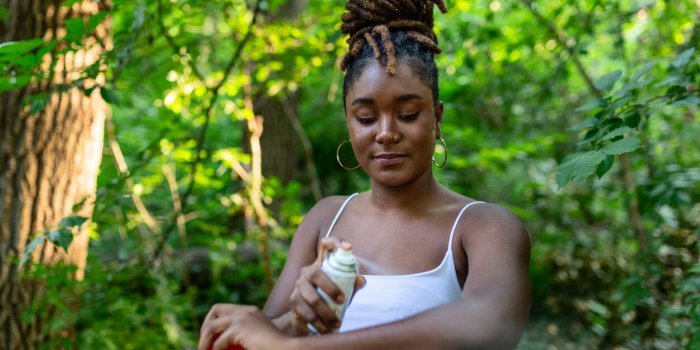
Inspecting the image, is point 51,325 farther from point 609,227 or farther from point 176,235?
point 609,227

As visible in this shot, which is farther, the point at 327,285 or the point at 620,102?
the point at 620,102

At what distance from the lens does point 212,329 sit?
156 cm

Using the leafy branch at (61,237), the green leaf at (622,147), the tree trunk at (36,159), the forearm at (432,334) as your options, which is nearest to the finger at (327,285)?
the forearm at (432,334)

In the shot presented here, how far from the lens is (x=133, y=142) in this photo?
6277mm

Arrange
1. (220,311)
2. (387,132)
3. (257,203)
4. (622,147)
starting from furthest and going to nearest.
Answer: (257,203) < (622,147) < (387,132) < (220,311)

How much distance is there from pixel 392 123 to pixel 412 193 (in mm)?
268

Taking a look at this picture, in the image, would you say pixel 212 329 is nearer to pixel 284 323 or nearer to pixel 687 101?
pixel 284 323

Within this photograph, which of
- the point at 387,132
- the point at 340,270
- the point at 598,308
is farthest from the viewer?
the point at 598,308

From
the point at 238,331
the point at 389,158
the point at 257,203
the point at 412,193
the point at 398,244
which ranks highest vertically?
the point at 389,158

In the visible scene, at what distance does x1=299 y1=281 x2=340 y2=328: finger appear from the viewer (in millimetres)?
1396

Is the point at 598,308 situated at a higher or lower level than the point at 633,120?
lower

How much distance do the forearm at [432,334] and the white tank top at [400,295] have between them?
0.74 feet

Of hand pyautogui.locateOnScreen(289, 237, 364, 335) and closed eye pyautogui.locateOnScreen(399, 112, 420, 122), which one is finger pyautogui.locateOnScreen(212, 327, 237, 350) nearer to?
hand pyautogui.locateOnScreen(289, 237, 364, 335)

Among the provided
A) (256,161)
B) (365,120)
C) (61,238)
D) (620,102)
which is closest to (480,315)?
(365,120)
